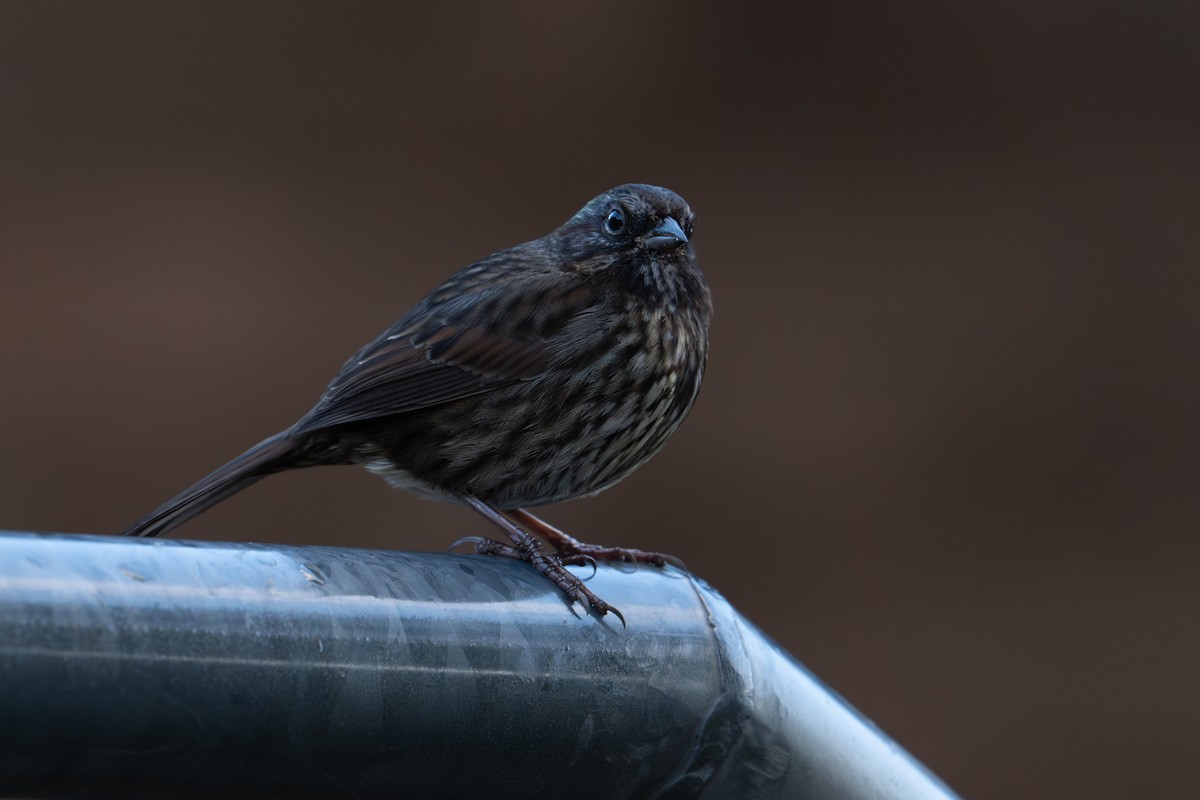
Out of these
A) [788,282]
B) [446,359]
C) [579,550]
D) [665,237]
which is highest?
[665,237]

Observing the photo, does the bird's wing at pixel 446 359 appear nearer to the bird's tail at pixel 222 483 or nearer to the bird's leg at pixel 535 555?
the bird's tail at pixel 222 483

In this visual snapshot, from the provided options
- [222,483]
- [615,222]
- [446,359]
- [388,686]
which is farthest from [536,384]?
[388,686]

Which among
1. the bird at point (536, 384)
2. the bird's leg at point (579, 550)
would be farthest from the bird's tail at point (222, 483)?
the bird's leg at point (579, 550)

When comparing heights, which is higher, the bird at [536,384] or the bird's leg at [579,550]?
the bird at [536,384]

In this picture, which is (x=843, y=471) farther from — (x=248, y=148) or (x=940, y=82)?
(x=248, y=148)

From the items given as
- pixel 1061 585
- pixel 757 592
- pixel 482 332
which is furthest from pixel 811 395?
pixel 482 332

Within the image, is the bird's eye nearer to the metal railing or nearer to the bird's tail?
the bird's tail

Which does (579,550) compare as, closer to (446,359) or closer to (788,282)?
(446,359)
